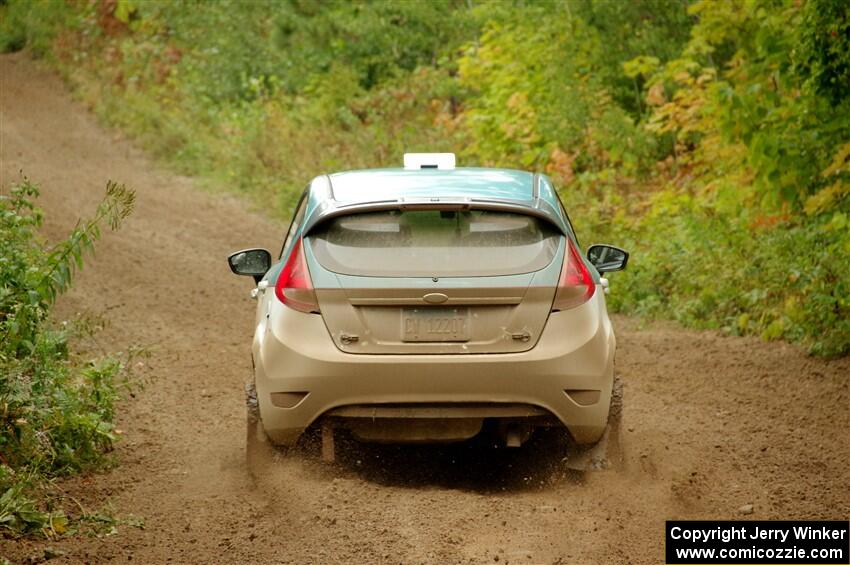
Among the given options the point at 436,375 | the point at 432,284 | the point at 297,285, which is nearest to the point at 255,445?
the point at 297,285

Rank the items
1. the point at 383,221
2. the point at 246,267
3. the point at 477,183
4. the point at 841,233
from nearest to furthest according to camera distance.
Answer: the point at 383,221, the point at 477,183, the point at 246,267, the point at 841,233

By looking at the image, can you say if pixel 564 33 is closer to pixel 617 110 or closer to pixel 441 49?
pixel 617 110

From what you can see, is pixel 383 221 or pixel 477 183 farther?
pixel 477 183

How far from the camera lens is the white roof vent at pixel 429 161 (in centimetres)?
761

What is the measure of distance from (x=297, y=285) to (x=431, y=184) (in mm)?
978

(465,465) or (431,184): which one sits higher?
(431,184)

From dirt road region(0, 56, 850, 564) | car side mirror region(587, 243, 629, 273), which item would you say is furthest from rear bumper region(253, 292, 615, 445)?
car side mirror region(587, 243, 629, 273)

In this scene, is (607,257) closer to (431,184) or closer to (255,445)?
(431,184)

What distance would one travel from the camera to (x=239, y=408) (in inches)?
353

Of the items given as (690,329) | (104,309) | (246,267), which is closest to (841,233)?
(690,329)

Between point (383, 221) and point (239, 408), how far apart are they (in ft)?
10.2

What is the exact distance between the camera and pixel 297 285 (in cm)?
633

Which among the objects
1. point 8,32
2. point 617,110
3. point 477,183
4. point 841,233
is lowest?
point 8,32

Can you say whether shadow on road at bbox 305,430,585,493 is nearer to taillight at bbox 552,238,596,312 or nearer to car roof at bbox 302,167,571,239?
taillight at bbox 552,238,596,312
